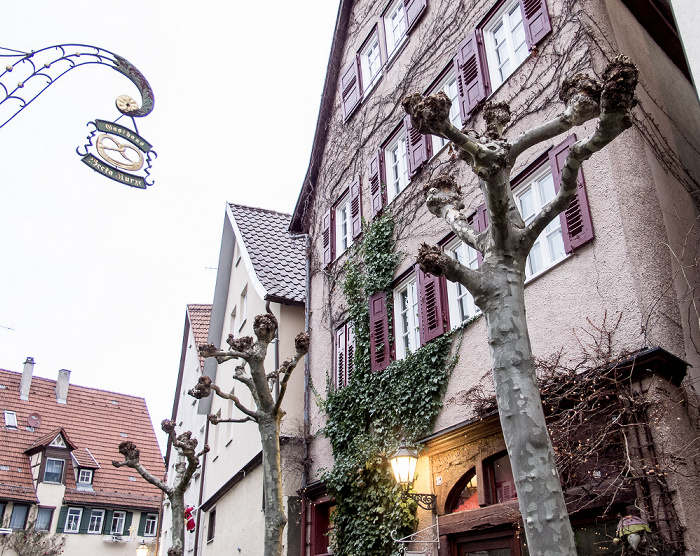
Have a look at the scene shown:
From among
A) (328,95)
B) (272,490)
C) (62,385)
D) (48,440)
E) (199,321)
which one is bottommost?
(272,490)

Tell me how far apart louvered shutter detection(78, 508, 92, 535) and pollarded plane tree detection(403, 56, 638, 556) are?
30.7 m

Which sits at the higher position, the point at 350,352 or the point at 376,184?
the point at 376,184

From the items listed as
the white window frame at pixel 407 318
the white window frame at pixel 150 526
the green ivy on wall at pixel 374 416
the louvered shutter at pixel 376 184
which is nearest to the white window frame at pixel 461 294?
the green ivy on wall at pixel 374 416

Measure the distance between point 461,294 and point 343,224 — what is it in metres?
5.52

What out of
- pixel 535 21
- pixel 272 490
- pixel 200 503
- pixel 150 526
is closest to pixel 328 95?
pixel 535 21

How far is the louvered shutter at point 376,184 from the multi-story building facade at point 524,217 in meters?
0.05

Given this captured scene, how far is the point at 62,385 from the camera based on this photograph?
37.7m

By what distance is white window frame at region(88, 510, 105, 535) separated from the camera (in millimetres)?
31875

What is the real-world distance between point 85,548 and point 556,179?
30.2 metres

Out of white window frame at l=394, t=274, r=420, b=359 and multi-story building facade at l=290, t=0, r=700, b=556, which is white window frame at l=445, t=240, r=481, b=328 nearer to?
multi-story building facade at l=290, t=0, r=700, b=556

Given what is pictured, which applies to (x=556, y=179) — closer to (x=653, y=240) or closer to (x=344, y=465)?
(x=653, y=240)

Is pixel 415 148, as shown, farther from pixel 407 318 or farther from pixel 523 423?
pixel 523 423

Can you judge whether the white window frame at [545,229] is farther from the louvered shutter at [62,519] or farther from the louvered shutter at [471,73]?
the louvered shutter at [62,519]

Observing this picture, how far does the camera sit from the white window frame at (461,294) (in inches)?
392
